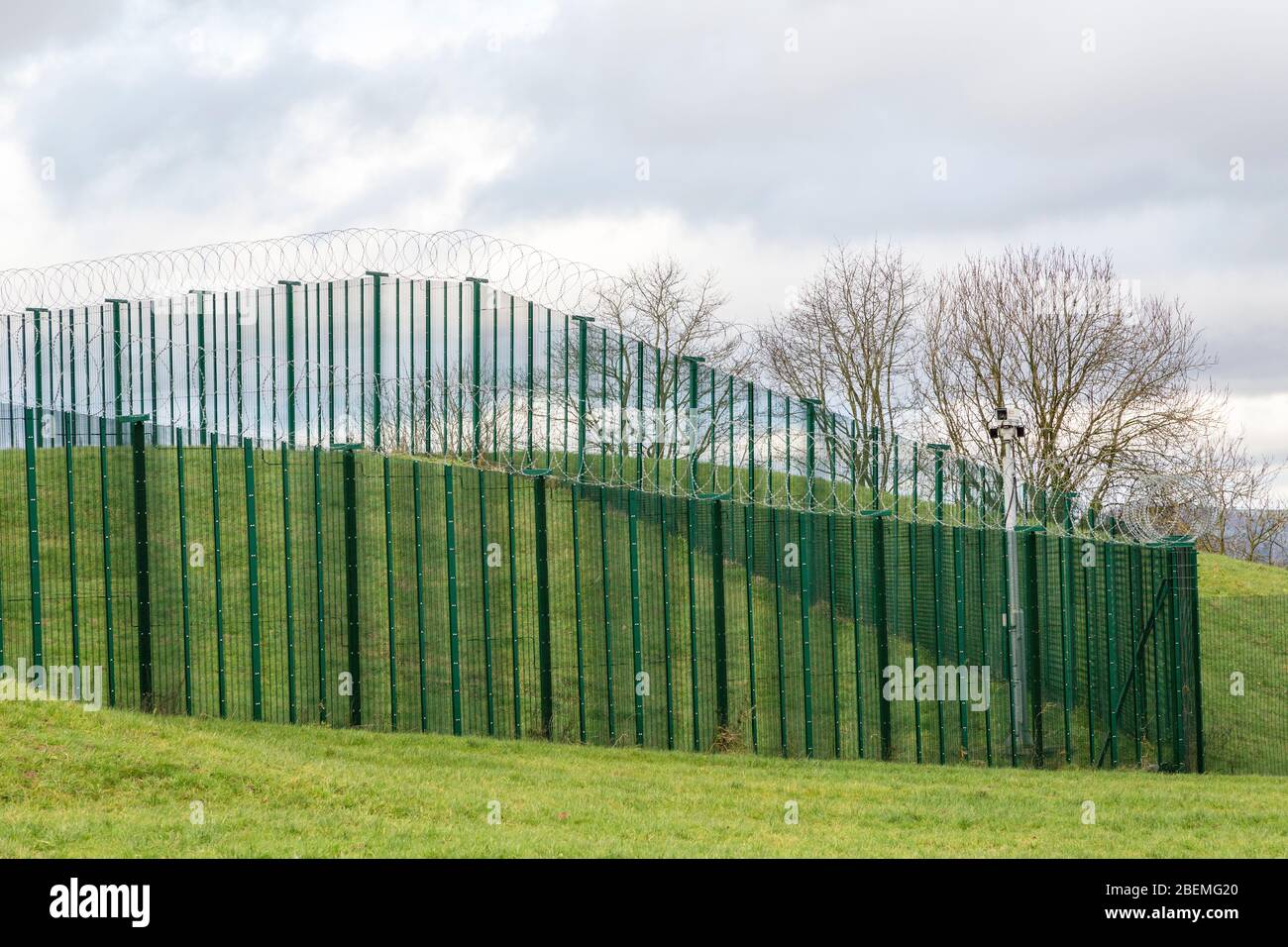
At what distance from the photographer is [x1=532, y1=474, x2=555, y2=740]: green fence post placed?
1296 centimetres

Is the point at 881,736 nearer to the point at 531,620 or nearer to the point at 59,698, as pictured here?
the point at 531,620

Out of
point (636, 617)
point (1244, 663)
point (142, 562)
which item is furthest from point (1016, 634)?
point (142, 562)

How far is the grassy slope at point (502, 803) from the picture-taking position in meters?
7.79

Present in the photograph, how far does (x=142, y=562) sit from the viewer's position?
1195 cm

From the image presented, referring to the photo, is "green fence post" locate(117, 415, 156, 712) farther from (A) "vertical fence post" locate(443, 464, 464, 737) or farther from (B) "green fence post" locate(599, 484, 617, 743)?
(B) "green fence post" locate(599, 484, 617, 743)

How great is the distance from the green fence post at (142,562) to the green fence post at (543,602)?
11.8 ft

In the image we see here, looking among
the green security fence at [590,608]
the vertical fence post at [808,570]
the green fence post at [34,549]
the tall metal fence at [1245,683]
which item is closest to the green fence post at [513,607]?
the green security fence at [590,608]

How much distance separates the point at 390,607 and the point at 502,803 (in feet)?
12.9

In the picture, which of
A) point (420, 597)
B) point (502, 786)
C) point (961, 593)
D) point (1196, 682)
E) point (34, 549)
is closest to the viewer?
point (502, 786)

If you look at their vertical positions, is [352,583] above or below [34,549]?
below

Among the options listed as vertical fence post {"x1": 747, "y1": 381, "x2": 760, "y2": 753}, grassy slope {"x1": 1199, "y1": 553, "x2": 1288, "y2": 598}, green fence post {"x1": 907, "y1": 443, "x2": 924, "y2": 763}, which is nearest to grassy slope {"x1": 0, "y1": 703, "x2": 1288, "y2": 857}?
vertical fence post {"x1": 747, "y1": 381, "x2": 760, "y2": 753}

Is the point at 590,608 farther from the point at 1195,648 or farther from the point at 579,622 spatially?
the point at 1195,648

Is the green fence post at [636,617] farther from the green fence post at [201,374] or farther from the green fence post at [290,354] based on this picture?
the green fence post at [201,374]

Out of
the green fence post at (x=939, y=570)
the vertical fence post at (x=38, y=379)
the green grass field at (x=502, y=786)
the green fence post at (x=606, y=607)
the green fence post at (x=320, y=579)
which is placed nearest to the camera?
the green grass field at (x=502, y=786)
